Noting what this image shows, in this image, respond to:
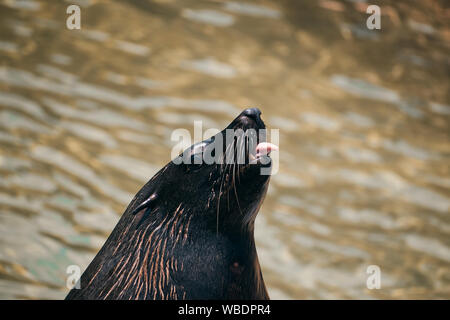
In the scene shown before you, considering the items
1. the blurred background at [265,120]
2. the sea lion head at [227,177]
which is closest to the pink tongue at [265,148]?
the sea lion head at [227,177]

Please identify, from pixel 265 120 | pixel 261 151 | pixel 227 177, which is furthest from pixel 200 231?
pixel 265 120

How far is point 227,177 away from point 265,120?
13.9ft

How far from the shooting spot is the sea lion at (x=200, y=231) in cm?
224

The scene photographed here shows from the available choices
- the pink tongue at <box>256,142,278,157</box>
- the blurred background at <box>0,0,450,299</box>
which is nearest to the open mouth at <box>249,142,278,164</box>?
the pink tongue at <box>256,142,278,157</box>

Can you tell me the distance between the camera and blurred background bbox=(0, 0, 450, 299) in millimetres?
4738

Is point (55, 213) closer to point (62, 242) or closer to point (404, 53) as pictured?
point (62, 242)

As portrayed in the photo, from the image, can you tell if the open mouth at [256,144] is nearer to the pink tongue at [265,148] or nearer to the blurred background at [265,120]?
the pink tongue at [265,148]

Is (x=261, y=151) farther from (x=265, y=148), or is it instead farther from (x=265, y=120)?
(x=265, y=120)

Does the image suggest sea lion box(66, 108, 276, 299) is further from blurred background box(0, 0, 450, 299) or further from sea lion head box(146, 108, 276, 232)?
blurred background box(0, 0, 450, 299)

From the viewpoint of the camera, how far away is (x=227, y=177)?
89.4 inches

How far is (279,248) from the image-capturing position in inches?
194

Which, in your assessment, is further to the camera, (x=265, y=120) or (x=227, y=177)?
(x=265, y=120)

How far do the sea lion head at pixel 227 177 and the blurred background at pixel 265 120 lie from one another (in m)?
1.86

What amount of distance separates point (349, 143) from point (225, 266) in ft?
14.6
